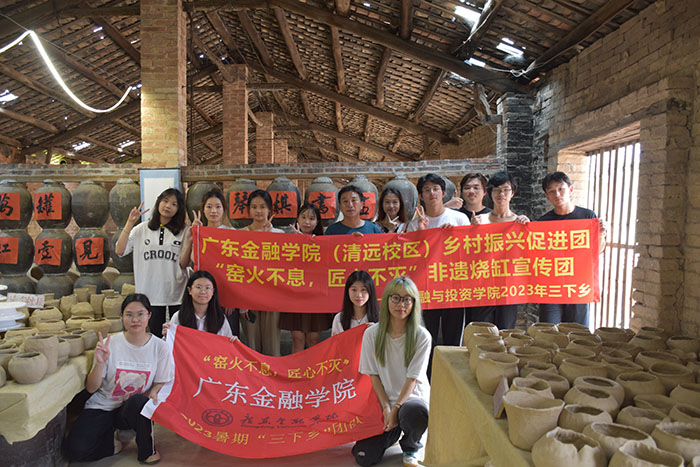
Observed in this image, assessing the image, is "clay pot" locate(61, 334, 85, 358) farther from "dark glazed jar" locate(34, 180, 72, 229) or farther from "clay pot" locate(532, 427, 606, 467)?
"clay pot" locate(532, 427, 606, 467)

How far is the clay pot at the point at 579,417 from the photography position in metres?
1.35

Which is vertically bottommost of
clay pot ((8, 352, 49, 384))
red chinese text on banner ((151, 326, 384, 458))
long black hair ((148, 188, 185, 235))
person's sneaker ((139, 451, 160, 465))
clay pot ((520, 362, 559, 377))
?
person's sneaker ((139, 451, 160, 465))

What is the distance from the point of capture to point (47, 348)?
2516mm

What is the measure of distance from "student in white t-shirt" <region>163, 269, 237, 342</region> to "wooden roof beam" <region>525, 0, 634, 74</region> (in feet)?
13.6

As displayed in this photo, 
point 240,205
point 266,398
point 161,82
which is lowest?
point 266,398

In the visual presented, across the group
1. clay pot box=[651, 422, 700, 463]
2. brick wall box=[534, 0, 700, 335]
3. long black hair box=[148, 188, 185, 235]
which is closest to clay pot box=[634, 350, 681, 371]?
clay pot box=[651, 422, 700, 463]

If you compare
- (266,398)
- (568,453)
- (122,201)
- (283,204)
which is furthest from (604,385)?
(122,201)

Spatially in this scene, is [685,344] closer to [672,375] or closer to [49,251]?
[672,375]

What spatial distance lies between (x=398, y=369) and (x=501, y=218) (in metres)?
1.62

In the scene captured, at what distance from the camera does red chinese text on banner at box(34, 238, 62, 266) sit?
479 centimetres

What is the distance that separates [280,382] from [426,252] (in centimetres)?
149

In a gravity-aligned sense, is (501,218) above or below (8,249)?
above

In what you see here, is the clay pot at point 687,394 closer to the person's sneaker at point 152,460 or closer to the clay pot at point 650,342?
the clay pot at point 650,342

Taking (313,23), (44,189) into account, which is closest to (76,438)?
(44,189)
